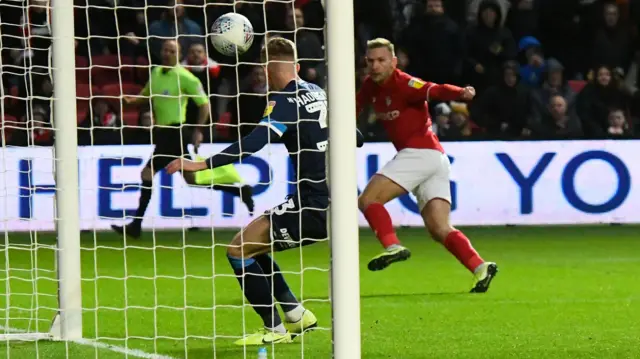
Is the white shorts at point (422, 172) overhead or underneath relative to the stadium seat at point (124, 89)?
underneath

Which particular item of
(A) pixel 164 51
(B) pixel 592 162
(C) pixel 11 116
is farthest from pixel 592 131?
(C) pixel 11 116

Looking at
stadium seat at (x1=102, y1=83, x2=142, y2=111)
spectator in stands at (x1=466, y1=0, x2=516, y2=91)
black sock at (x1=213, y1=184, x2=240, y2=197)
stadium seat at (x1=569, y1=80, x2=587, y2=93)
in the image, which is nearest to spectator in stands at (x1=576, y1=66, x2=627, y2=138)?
stadium seat at (x1=569, y1=80, x2=587, y2=93)

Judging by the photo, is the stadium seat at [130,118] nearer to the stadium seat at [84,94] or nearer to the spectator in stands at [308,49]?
the stadium seat at [84,94]

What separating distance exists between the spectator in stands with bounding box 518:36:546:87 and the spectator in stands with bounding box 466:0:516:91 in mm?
285

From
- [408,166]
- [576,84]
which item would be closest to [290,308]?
[408,166]

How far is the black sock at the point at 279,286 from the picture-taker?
7.27 metres

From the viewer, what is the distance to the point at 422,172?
32.1ft

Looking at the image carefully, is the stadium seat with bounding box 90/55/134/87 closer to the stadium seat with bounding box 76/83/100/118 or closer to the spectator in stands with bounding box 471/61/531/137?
the stadium seat with bounding box 76/83/100/118

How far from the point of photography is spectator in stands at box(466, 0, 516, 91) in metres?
16.2

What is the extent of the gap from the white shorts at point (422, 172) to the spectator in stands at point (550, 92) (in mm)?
6320

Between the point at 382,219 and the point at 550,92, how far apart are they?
705cm

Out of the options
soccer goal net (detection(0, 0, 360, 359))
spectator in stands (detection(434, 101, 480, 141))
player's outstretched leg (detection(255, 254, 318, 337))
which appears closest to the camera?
soccer goal net (detection(0, 0, 360, 359))

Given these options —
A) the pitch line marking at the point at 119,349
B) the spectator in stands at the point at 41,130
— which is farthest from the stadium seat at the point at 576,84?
the pitch line marking at the point at 119,349

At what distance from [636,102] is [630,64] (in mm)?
587
